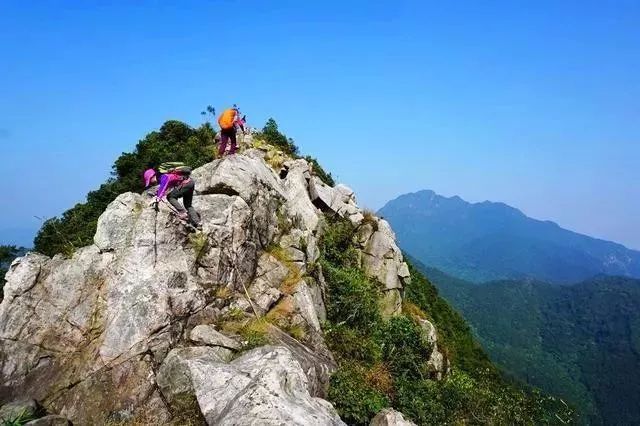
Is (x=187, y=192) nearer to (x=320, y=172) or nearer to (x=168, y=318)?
(x=168, y=318)

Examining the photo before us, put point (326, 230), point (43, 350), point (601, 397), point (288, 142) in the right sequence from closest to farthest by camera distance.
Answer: point (43, 350)
point (326, 230)
point (288, 142)
point (601, 397)

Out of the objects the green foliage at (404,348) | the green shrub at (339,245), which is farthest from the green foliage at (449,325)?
the green foliage at (404,348)

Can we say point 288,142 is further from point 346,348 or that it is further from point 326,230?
point 346,348

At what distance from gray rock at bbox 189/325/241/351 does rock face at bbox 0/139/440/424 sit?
3 cm

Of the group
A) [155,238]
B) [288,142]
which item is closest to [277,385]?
[155,238]

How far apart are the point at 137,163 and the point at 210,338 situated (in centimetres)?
1983

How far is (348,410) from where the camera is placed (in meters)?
14.1

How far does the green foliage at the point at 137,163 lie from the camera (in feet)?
89.3

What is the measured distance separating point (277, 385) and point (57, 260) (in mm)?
8882

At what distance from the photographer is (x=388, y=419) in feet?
45.3

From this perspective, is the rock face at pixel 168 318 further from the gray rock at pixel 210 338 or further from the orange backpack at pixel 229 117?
the orange backpack at pixel 229 117

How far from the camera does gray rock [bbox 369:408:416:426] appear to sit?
1370cm

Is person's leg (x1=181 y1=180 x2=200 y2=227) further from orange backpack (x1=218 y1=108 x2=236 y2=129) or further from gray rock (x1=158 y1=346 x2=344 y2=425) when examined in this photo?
orange backpack (x1=218 y1=108 x2=236 y2=129)

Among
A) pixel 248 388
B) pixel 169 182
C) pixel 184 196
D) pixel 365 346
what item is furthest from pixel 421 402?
pixel 169 182
